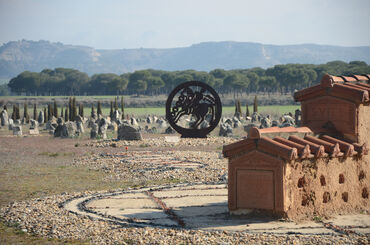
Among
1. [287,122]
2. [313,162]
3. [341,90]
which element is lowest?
[313,162]

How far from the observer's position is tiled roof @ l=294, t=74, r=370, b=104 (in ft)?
43.6

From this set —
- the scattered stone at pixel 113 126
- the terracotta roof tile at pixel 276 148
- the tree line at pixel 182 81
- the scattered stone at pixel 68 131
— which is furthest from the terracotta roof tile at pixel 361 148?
the tree line at pixel 182 81

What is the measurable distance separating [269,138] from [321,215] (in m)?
1.96

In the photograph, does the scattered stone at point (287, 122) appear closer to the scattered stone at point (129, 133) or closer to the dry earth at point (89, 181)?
the dry earth at point (89, 181)

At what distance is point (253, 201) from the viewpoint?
12.3 metres

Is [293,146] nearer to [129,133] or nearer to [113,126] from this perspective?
[129,133]

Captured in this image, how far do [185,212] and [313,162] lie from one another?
3.05m

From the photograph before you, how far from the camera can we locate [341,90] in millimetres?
13633

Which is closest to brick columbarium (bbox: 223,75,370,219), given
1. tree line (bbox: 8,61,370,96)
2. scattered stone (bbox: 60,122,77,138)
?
scattered stone (bbox: 60,122,77,138)

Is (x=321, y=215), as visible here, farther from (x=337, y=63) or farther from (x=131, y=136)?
(x=337, y=63)

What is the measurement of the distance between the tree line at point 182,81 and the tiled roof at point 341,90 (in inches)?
4161

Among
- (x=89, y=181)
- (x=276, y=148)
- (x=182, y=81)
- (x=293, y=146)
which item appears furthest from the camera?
(x=182, y=81)

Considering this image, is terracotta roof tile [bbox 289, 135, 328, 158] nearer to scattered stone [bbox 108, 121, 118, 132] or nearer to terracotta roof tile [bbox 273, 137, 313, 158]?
terracotta roof tile [bbox 273, 137, 313, 158]

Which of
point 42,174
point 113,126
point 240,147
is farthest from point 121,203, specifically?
point 113,126
